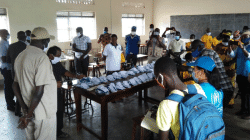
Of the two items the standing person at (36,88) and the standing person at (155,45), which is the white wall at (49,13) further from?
the standing person at (36,88)

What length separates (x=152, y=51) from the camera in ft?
23.0

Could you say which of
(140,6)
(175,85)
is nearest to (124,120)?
(175,85)

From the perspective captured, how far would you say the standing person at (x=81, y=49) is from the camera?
587 centimetres

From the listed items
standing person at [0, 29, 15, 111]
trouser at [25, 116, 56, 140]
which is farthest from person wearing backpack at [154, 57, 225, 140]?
standing person at [0, 29, 15, 111]

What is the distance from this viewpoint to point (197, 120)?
1180mm

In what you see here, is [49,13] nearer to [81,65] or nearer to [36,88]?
[81,65]

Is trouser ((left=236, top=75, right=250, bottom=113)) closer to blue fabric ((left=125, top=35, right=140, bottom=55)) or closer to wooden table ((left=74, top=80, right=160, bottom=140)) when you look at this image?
wooden table ((left=74, top=80, right=160, bottom=140))

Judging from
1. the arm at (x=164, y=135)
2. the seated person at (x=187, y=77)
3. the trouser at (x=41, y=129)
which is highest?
the arm at (x=164, y=135)

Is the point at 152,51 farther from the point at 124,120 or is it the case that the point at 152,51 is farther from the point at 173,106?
the point at 173,106

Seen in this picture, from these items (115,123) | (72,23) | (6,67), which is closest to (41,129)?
(115,123)

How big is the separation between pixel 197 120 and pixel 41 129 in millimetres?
1629

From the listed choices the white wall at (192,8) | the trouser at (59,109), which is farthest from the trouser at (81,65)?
the white wall at (192,8)

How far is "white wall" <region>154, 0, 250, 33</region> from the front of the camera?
8086mm

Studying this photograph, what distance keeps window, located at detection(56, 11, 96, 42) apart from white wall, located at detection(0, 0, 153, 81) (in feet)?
0.73
